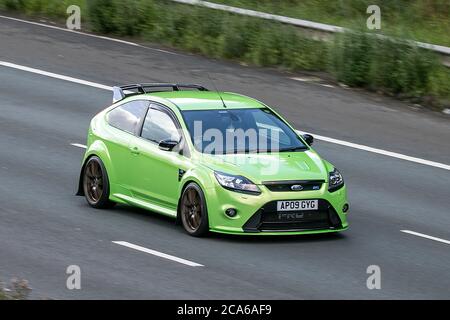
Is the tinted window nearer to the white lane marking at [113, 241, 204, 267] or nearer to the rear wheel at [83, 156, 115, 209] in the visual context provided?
the rear wheel at [83, 156, 115, 209]

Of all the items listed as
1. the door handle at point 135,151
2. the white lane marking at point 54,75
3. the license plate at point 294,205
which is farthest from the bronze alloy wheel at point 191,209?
the white lane marking at point 54,75

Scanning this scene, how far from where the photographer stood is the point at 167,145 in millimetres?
15508

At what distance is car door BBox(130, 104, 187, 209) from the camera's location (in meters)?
15.5

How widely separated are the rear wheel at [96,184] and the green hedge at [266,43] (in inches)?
338

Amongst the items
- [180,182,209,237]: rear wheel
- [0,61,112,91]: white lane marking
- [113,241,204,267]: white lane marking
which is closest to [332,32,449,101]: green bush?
[0,61,112,91]: white lane marking

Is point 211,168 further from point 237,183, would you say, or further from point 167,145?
point 167,145

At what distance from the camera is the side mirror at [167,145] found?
50.9ft

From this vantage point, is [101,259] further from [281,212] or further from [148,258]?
[281,212]

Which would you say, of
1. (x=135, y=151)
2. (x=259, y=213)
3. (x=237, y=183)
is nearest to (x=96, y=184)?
(x=135, y=151)

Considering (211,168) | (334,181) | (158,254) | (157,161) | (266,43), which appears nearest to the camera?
(158,254)

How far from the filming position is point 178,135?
15.7 meters

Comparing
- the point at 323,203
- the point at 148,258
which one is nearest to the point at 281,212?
the point at 323,203

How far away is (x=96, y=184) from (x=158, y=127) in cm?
128
